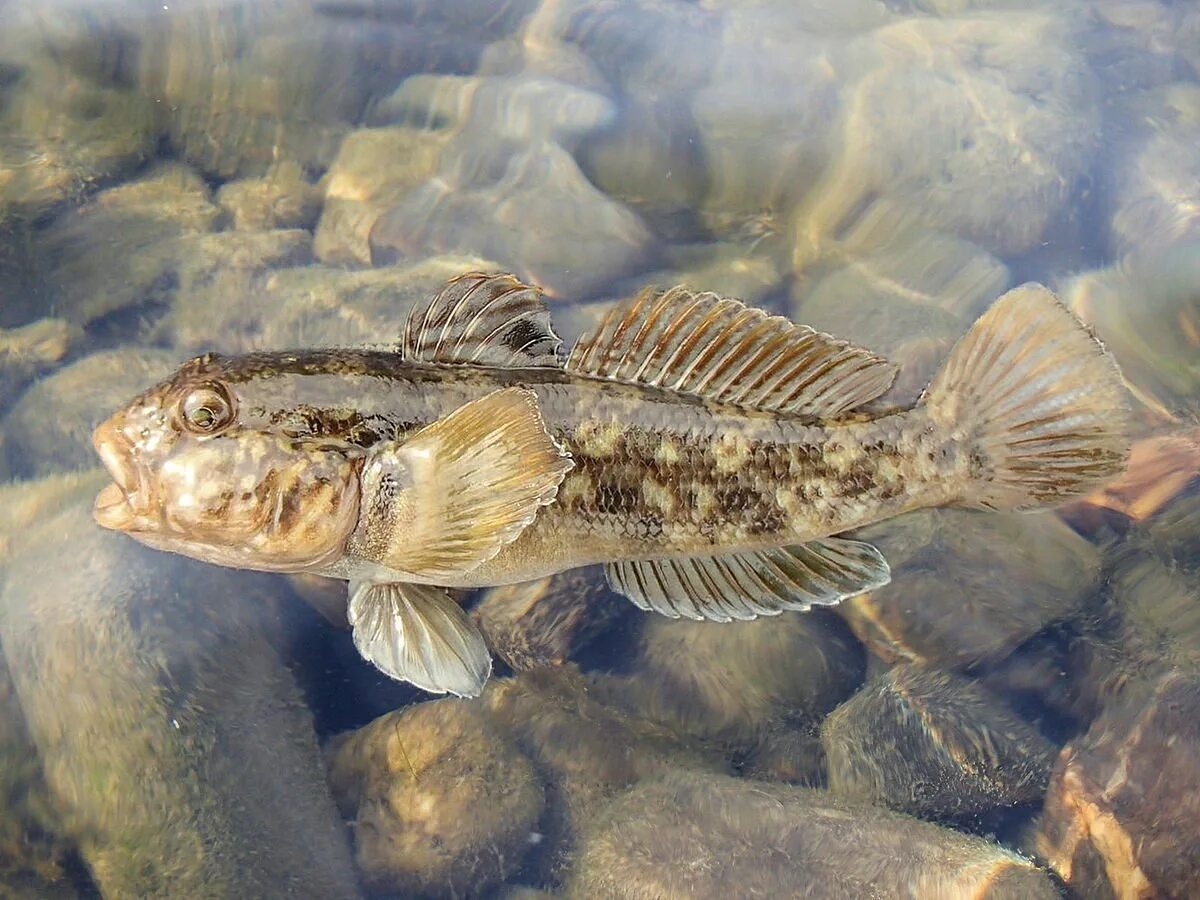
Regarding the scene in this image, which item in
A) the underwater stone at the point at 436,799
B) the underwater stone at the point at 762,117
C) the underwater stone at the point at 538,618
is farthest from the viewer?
the underwater stone at the point at 762,117

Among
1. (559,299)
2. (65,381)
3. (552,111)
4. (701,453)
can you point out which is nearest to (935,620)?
(701,453)

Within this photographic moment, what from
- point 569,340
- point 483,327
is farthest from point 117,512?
point 569,340

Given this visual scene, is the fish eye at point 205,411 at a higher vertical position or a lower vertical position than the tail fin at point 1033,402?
lower

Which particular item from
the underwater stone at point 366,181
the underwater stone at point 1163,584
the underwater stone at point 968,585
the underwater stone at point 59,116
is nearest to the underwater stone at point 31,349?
the underwater stone at point 59,116

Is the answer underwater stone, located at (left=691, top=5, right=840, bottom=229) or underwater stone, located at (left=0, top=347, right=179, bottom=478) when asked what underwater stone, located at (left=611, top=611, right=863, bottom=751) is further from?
underwater stone, located at (left=0, top=347, right=179, bottom=478)

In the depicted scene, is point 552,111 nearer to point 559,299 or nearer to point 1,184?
point 559,299

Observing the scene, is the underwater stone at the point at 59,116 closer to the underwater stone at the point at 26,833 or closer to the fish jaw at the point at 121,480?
the underwater stone at the point at 26,833
